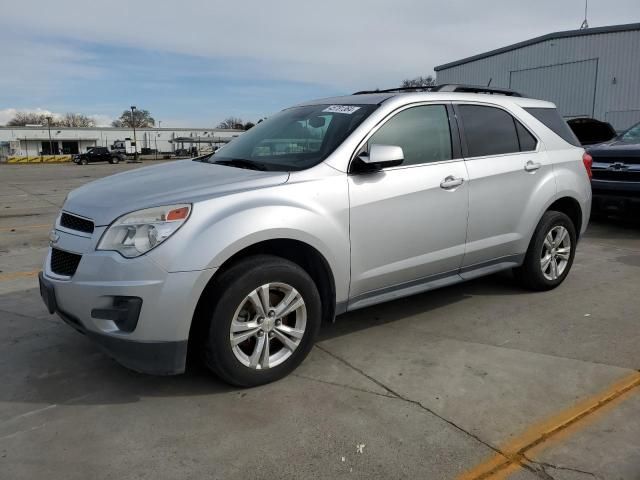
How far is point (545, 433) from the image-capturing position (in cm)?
268

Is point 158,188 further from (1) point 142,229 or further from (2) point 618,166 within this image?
(2) point 618,166

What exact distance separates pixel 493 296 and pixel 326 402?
2.49 m

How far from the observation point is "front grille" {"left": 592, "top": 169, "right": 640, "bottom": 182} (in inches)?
298

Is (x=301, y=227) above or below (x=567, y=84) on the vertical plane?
below

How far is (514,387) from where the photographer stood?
3.16 metres

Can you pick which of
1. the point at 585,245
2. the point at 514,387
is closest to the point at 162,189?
the point at 514,387

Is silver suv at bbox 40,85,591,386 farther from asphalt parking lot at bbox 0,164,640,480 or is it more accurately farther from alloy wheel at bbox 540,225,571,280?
asphalt parking lot at bbox 0,164,640,480

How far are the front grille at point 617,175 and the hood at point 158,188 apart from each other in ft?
20.9

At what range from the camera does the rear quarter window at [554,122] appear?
4.89 m

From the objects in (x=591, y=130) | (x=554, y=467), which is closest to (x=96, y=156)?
(x=591, y=130)

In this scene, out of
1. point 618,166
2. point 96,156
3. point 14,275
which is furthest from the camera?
point 96,156

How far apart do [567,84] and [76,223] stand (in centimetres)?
2550

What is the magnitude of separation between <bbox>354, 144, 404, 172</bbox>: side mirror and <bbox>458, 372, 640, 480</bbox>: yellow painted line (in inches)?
68.5

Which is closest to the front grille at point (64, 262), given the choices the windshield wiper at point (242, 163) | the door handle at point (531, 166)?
the windshield wiper at point (242, 163)
